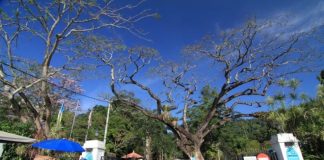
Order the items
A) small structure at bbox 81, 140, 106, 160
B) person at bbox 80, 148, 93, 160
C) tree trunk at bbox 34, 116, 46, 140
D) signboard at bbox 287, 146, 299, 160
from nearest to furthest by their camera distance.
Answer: signboard at bbox 287, 146, 299, 160, tree trunk at bbox 34, 116, 46, 140, small structure at bbox 81, 140, 106, 160, person at bbox 80, 148, 93, 160

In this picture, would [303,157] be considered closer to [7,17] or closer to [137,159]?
[7,17]

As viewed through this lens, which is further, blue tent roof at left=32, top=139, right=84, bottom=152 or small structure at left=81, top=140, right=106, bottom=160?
small structure at left=81, top=140, right=106, bottom=160

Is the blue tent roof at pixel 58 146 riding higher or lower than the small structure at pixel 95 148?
lower

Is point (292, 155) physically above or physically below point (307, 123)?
below

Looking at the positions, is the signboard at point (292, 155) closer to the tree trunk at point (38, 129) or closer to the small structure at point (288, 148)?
the small structure at point (288, 148)

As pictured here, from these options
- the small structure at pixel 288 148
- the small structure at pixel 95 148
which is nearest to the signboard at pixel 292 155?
the small structure at pixel 288 148

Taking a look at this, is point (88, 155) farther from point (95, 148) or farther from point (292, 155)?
point (292, 155)

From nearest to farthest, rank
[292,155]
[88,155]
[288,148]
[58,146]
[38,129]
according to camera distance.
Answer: [58,146] < [292,155] < [288,148] < [38,129] < [88,155]

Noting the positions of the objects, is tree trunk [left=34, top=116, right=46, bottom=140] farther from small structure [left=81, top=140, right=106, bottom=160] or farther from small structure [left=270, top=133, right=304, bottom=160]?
small structure [left=270, top=133, right=304, bottom=160]

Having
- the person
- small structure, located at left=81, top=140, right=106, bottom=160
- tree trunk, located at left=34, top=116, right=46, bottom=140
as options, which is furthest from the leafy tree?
tree trunk, located at left=34, top=116, right=46, bottom=140

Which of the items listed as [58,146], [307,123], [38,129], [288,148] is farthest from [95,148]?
[307,123]

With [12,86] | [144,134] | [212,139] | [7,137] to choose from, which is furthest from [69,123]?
[7,137]

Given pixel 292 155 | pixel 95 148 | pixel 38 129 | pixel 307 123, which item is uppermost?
pixel 38 129

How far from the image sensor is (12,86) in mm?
11008
